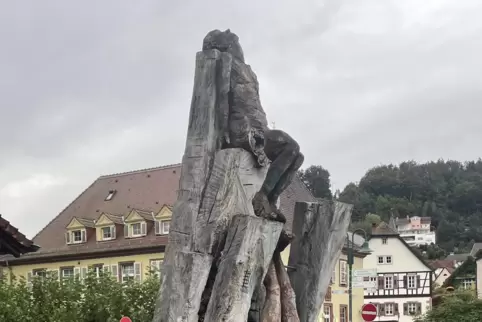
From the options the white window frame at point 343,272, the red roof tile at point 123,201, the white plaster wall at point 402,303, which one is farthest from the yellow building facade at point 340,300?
the white plaster wall at point 402,303

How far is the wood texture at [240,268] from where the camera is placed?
7500 millimetres

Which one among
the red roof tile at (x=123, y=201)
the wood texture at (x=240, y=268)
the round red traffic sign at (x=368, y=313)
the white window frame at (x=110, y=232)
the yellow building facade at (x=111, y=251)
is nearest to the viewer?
the wood texture at (x=240, y=268)

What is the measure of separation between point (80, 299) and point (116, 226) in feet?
62.6

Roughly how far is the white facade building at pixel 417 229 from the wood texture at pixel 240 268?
511 ft

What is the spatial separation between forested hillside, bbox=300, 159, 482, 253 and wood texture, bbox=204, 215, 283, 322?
150 m

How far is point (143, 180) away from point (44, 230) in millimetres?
6902

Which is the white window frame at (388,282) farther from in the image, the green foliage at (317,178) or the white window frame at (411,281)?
the green foliage at (317,178)

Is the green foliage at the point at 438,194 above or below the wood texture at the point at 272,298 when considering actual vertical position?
above

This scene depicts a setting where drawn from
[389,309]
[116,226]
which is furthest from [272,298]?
[389,309]

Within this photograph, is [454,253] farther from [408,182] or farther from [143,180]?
[143,180]

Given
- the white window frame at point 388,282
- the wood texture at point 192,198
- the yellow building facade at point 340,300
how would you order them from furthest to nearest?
the white window frame at point 388,282
the yellow building facade at point 340,300
the wood texture at point 192,198

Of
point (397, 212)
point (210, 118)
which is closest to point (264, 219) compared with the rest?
point (210, 118)

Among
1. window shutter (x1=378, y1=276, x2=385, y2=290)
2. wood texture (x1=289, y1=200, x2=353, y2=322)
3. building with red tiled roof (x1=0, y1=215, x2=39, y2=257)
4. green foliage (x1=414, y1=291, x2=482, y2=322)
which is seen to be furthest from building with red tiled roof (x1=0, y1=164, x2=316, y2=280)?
wood texture (x1=289, y1=200, x2=353, y2=322)

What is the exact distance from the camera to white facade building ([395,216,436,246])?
163m
